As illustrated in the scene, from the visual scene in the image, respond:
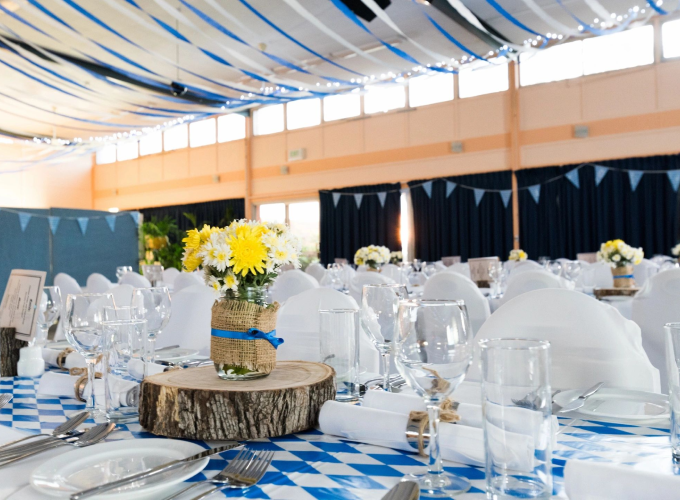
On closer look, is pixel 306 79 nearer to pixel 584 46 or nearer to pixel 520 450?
pixel 584 46

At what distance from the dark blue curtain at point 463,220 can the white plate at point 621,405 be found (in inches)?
402

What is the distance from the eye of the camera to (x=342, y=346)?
51.0 inches

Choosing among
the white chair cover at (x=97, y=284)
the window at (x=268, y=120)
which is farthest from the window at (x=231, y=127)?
the white chair cover at (x=97, y=284)

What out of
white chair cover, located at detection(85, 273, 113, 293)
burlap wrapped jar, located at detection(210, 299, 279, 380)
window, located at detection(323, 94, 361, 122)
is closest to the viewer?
burlap wrapped jar, located at detection(210, 299, 279, 380)


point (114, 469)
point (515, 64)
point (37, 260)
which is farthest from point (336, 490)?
point (515, 64)

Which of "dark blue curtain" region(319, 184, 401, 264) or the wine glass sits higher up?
"dark blue curtain" region(319, 184, 401, 264)

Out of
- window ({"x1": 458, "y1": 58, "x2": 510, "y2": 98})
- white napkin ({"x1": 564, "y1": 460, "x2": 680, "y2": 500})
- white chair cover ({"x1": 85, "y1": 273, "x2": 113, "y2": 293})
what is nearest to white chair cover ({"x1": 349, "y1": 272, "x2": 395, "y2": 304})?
white chair cover ({"x1": 85, "y1": 273, "x2": 113, "y2": 293})

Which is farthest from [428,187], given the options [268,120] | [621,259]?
[621,259]

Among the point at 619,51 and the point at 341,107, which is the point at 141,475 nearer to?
the point at 619,51

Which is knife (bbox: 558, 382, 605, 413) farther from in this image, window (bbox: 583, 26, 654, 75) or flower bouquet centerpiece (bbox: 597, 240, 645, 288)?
window (bbox: 583, 26, 654, 75)

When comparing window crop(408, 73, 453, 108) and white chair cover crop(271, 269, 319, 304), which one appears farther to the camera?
window crop(408, 73, 453, 108)

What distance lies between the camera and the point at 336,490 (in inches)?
31.3

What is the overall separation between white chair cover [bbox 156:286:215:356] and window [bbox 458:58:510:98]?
29.7 feet

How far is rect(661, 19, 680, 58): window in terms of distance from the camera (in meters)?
9.61
